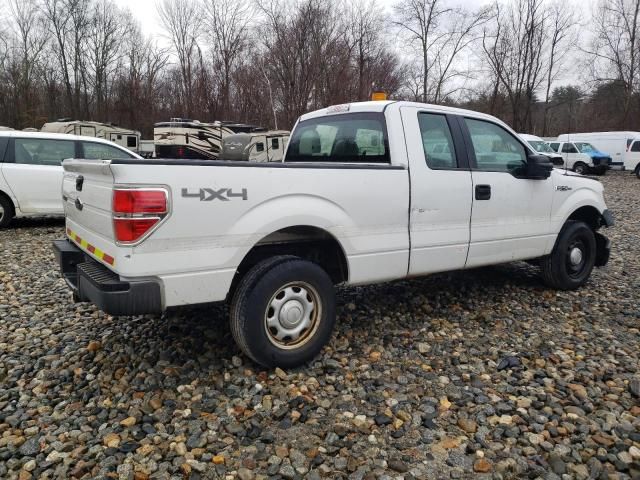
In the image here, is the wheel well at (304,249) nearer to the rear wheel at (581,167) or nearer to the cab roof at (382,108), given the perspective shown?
the cab roof at (382,108)

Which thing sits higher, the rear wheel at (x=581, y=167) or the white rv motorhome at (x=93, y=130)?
the white rv motorhome at (x=93, y=130)

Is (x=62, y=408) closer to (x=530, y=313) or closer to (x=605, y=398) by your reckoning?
(x=605, y=398)

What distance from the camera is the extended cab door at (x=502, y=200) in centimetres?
431

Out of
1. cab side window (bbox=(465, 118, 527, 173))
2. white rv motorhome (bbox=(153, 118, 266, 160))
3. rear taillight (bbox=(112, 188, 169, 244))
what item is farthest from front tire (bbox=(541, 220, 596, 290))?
white rv motorhome (bbox=(153, 118, 266, 160))

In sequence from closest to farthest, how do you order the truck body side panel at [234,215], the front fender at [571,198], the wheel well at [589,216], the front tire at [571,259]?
the truck body side panel at [234,215], the front fender at [571,198], the front tire at [571,259], the wheel well at [589,216]

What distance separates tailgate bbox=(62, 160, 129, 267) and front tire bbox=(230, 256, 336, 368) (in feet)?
2.77

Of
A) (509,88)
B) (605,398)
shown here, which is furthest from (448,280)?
(509,88)

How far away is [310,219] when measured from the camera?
330 centimetres

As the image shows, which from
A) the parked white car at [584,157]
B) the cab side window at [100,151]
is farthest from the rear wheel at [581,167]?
the cab side window at [100,151]

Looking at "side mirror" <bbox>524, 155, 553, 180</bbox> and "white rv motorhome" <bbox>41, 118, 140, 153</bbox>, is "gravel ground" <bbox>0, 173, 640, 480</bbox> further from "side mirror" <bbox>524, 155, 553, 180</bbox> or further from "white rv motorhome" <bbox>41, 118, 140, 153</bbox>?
"white rv motorhome" <bbox>41, 118, 140, 153</bbox>

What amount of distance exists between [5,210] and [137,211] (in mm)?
7593

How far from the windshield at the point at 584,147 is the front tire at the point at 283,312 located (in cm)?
2733

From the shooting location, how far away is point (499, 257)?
15.0 ft

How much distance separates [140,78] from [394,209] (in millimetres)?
40671
